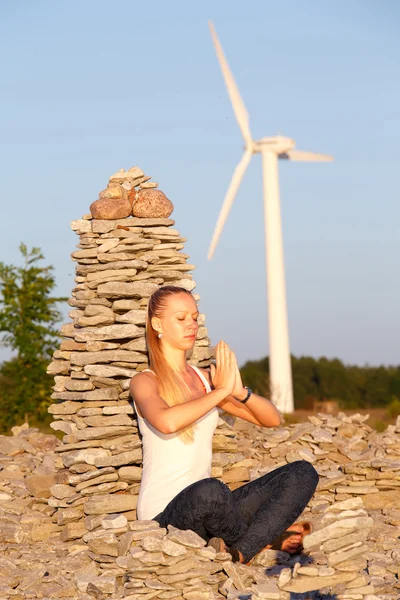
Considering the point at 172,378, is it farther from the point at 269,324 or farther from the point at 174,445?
the point at 269,324

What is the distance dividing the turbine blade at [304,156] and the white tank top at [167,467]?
2119 centimetres

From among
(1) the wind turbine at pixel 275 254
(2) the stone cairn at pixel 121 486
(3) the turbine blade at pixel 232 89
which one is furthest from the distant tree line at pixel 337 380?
(2) the stone cairn at pixel 121 486

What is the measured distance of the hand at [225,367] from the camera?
7172 mm

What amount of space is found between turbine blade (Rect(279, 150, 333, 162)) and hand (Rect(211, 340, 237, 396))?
21026 millimetres

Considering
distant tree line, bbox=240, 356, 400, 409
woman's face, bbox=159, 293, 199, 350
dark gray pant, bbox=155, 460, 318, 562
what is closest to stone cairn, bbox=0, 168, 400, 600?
dark gray pant, bbox=155, 460, 318, 562

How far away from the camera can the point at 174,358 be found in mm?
7711

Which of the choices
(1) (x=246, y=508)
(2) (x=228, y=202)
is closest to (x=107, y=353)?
(1) (x=246, y=508)

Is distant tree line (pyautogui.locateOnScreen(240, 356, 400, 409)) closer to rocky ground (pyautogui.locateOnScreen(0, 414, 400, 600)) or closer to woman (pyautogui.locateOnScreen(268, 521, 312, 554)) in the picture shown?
rocky ground (pyautogui.locateOnScreen(0, 414, 400, 600))

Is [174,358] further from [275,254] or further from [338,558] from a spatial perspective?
[275,254]

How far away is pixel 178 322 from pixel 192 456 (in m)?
1.05

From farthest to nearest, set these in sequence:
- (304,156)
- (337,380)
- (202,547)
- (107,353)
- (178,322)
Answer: (337,380) → (304,156) → (107,353) → (178,322) → (202,547)

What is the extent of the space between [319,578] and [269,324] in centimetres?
2090

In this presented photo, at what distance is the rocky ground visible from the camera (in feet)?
21.5

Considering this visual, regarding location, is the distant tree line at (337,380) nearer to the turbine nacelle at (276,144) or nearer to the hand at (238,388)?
the turbine nacelle at (276,144)
